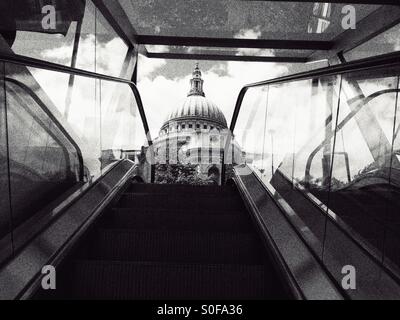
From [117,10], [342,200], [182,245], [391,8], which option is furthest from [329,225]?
[117,10]

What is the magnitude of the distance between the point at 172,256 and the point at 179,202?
2.82 ft

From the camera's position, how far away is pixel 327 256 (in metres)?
1.85

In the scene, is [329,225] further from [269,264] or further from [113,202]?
[113,202]

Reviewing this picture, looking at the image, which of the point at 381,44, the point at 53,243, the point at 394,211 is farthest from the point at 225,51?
the point at 53,243

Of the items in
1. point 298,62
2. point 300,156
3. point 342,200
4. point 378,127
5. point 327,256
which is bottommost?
point 327,256

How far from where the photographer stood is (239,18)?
6.16 metres

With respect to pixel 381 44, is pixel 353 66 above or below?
below

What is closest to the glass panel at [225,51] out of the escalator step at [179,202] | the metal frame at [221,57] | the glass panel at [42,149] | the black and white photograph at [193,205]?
the metal frame at [221,57]

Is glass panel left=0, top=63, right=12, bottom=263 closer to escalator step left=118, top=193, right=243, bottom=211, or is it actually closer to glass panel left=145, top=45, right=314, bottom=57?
escalator step left=118, top=193, right=243, bottom=211

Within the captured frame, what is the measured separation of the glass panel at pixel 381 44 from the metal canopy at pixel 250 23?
0.39 feet

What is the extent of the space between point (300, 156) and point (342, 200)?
93 centimetres

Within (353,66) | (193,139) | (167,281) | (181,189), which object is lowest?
(167,281)

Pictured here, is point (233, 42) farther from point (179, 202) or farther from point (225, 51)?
point (179, 202)

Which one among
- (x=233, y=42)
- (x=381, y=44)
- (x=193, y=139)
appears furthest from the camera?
(x=193, y=139)
